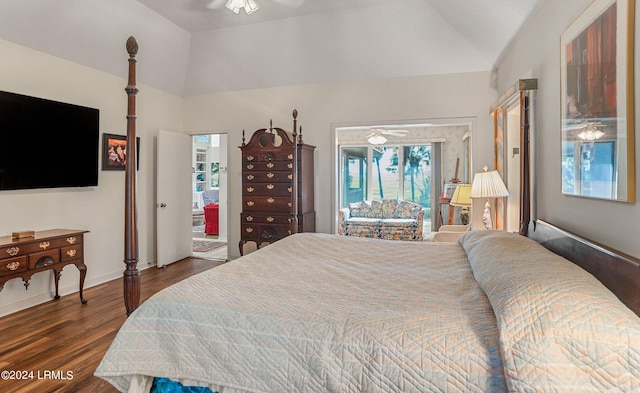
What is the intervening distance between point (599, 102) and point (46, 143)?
172 inches

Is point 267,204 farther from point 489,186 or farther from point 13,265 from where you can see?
point 489,186

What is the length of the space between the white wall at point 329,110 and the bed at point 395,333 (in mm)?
2945

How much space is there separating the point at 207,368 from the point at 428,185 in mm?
7406

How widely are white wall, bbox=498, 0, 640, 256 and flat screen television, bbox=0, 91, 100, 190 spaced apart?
4272 millimetres

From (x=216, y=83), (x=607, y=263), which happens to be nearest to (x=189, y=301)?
(x=607, y=263)

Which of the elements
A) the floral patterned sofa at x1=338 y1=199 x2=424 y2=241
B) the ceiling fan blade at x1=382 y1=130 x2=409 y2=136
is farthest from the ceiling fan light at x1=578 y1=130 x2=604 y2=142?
the ceiling fan blade at x1=382 y1=130 x2=409 y2=136

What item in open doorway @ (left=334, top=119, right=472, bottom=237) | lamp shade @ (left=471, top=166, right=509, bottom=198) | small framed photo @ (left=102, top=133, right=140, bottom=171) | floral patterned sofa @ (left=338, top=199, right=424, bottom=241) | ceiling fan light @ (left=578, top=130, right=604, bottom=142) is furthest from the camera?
open doorway @ (left=334, top=119, right=472, bottom=237)

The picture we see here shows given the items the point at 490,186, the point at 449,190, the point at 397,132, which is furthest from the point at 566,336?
the point at 397,132

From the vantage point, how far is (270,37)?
14.4 ft

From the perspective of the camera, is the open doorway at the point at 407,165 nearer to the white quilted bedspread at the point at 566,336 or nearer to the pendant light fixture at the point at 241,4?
the pendant light fixture at the point at 241,4

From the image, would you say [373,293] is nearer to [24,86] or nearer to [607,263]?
[607,263]

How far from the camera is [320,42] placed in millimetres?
4336

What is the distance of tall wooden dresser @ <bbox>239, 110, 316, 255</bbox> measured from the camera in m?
4.41

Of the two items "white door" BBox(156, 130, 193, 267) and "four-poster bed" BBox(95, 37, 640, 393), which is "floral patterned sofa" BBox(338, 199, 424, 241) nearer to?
"white door" BBox(156, 130, 193, 267)
